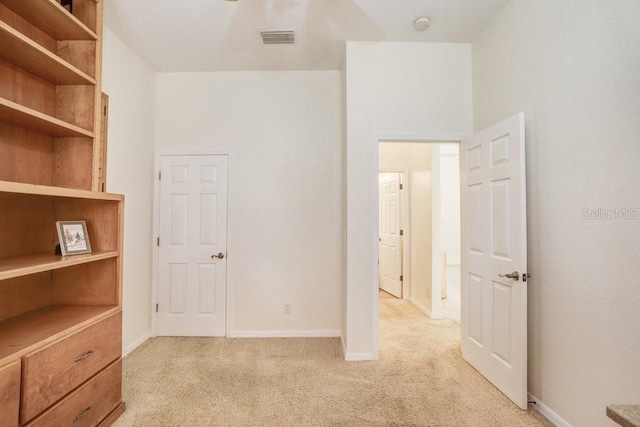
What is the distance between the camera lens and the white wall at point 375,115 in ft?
8.93

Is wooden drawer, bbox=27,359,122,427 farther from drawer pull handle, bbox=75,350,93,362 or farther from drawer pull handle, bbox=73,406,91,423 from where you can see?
drawer pull handle, bbox=75,350,93,362

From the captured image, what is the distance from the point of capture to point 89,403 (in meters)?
1.68

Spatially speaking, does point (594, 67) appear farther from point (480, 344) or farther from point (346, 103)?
point (480, 344)

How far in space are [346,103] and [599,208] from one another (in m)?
2.03

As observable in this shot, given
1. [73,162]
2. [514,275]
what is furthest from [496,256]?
[73,162]

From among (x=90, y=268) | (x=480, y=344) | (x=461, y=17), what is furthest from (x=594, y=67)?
(x=90, y=268)

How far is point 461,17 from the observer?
2.46 meters

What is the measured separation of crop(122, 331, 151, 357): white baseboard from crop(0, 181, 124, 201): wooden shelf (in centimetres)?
172

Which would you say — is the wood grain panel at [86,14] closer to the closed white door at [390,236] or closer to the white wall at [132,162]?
the white wall at [132,162]

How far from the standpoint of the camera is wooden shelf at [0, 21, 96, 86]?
1.42 m

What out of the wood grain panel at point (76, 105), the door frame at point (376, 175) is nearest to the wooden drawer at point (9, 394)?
the wood grain panel at point (76, 105)

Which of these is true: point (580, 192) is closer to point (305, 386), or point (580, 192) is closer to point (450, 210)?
point (305, 386)

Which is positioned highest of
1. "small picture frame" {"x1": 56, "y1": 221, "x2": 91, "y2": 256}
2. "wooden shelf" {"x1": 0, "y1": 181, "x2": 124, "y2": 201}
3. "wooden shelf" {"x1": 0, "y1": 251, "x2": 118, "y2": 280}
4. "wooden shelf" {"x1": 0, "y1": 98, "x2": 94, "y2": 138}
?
"wooden shelf" {"x1": 0, "y1": 98, "x2": 94, "y2": 138}

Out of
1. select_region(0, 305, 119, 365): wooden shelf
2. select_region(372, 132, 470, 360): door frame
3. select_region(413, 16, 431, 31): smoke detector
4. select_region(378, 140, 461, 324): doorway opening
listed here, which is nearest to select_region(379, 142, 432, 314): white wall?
select_region(378, 140, 461, 324): doorway opening
